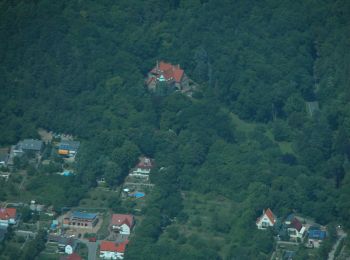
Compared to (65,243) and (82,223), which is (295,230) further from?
(65,243)

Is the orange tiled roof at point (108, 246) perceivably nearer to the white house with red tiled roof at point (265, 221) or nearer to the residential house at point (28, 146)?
the white house with red tiled roof at point (265, 221)

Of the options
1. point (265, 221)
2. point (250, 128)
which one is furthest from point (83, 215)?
point (250, 128)

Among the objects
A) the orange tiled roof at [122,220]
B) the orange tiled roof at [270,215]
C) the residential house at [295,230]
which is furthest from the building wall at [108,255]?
the residential house at [295,230]

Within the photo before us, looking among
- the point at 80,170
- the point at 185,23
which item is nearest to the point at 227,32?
the point at 185,23

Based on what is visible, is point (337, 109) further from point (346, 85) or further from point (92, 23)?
point (92, 23)

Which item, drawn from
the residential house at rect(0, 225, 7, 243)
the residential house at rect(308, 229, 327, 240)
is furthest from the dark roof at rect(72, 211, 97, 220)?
the residential house at rect(308, 229, 327, 240)
